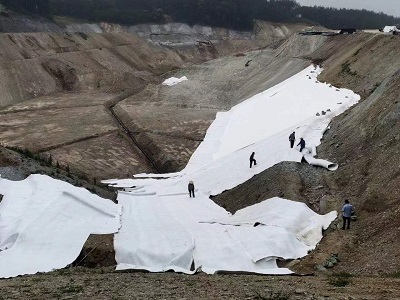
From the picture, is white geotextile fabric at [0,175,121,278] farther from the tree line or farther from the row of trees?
the row of trees

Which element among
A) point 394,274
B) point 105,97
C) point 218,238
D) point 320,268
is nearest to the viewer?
point 394,274

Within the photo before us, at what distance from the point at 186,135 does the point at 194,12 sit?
79869 millimetres

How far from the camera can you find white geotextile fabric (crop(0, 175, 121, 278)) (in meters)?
12.2

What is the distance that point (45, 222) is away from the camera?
45.7 ft

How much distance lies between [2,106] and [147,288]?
41.8 metres

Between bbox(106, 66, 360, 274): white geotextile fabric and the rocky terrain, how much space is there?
804mm

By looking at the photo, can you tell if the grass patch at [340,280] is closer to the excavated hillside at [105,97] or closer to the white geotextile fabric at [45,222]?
the white geotextile fabric at [45,222]

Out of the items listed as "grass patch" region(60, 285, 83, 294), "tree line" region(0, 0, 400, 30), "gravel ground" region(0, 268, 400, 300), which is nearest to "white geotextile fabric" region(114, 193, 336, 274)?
"gravel ground" region(0, 268, 400, 300)

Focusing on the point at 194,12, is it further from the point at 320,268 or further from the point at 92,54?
the point at 320,268

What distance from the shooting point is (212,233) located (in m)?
14.7

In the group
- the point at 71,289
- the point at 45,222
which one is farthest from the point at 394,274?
the point at 45,222

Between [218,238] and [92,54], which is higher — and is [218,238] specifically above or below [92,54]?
below

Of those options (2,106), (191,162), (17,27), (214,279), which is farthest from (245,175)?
(17,27)

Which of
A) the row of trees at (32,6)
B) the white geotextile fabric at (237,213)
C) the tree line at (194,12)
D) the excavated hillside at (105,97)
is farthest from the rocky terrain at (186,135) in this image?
the tree line at (194,12)
